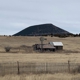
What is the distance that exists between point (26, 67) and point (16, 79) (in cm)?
414

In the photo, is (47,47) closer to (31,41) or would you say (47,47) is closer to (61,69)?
(31,41)

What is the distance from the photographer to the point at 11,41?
115 m

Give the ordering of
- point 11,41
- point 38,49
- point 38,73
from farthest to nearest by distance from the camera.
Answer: point 11,41
point 38,49
point 38,73

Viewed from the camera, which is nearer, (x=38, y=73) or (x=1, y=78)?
(x=1, y=78)

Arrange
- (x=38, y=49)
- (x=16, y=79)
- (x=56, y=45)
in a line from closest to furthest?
(x=16, y=79)
(x=38, y=49)
(x=56, y=45)

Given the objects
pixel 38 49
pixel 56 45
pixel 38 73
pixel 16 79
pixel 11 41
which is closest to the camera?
pixel 16 79

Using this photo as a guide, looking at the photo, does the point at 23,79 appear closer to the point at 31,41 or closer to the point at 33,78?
the point at 33,78

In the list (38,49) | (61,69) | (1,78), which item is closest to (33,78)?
(1,78)

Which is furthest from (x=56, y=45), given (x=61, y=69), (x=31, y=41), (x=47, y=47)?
(x=61, y=69)

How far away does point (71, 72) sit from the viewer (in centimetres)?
2186

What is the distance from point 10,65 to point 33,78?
4251 millimetres

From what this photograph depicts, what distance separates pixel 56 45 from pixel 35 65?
2752 inches

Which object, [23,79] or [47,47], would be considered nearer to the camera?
[23,79]

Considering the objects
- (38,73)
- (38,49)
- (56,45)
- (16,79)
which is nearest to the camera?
(16,79)
